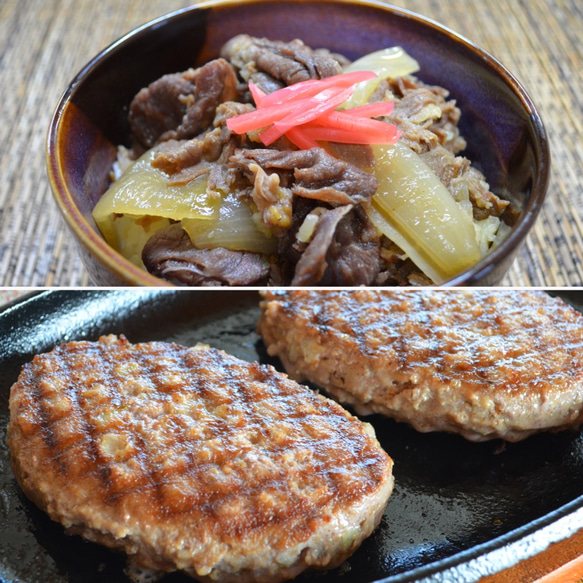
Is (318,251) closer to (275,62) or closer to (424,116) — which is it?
(424,116)

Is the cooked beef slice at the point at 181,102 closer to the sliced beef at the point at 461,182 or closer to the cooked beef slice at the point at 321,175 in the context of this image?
the cooked beef slice at the point at 321,175

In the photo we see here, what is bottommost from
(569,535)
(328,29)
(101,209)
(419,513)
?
(419,513)

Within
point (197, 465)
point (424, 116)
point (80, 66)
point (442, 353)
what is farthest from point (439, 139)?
point (80, 66)

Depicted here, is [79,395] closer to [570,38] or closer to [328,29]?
[328,29]

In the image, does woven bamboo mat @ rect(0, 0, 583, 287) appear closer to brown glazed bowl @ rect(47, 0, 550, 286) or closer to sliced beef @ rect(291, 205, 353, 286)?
brown glazed bowl @ rect(47, 0, 550, 286)

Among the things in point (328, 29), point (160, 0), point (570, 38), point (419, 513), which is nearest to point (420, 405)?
point (419, 513)

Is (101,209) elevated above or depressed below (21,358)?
above
